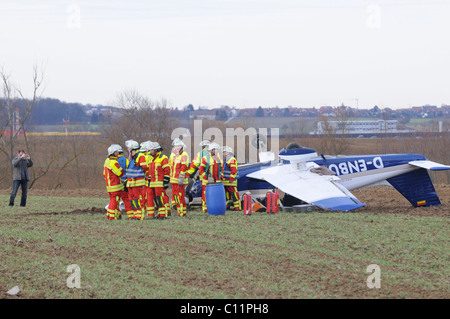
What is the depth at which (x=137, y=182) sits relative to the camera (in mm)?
15719

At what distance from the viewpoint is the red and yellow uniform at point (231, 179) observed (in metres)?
17.6

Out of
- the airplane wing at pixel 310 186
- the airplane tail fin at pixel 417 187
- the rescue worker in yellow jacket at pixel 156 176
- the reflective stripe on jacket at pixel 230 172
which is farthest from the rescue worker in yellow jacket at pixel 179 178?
the airplane tail fin at pixel 417 187

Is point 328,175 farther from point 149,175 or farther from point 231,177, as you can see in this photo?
point 149,175

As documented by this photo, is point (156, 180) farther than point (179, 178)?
No

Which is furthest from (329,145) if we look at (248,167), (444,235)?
(444,235)

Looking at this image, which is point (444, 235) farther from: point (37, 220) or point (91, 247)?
point (37, 220)

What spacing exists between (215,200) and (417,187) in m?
6.73

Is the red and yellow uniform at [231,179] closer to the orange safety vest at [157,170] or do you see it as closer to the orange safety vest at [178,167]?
the orange safety vest at [178,167]

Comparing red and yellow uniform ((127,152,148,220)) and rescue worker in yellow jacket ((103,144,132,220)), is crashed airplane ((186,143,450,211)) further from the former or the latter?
rescue worker in yellow jacket ((103,144,132,220))

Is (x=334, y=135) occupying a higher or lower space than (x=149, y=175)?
higher

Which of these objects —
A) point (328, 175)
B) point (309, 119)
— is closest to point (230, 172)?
point (328, 175)

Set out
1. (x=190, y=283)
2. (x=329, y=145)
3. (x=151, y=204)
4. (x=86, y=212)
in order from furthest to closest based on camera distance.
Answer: (x=329, y=145) < (x=86, y=212) < (x=151, y=204) < (x=190, y=283)
